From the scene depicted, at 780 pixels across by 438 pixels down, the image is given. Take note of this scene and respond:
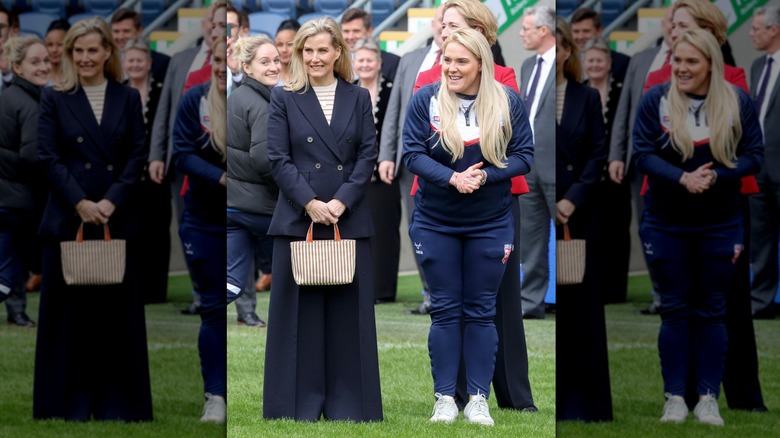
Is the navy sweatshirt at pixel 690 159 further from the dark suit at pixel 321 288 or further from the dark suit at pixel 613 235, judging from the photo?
the dark suit at pixel 321 288

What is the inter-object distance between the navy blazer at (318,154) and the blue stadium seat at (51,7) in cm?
97

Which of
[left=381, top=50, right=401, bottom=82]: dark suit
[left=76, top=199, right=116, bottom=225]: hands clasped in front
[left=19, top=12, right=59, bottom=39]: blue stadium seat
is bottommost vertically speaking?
[left=76, top=199, right=116, bottom=225]: hands clasped in front

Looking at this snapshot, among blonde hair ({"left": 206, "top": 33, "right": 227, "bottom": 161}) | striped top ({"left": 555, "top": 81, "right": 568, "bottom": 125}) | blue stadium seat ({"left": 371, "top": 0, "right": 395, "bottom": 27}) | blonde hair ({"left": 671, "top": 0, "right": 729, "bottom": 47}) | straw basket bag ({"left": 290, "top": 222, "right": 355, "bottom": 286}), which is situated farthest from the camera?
blue stadium seat ({"left": 371, "top": 0, "right": 395, "bottom": 27})

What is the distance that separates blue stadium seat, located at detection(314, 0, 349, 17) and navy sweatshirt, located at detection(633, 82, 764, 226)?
151cm

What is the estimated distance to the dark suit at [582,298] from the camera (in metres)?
6.41

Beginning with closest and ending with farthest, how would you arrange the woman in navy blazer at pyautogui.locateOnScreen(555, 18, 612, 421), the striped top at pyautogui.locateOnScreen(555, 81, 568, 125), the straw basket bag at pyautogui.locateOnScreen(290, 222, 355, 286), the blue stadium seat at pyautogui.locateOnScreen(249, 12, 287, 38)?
the woman in navy blazer at pyautogui.locateOnScreen(555, 18, 612, 421) < the striped top at pyautogui.locateOnScreen(555, 81, 568, 125) < the straw basket bag at pyautogui.locateOnScreen(290, 222, 355, 286) < the blue stadium seat at pyautogui.locateOnScreen(249, 12, 287, 38)

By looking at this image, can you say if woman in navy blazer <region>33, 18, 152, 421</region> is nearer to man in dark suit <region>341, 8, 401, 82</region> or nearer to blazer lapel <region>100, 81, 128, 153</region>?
blazer lapel <region>100, 81, 128, 153</region>

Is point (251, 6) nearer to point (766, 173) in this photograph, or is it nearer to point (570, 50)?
point (570, 50)

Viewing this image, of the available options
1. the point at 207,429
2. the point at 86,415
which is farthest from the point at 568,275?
the point at 86,415

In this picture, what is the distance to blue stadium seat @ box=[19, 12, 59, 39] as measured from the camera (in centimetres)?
647

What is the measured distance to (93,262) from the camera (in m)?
6.46

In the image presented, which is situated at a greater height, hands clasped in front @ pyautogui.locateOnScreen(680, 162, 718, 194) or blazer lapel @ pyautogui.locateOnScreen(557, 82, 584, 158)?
blazer lapel @ pyautogui.locateOnScreen(557, 82, 584, 158)

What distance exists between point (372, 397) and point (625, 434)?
110 centimetres

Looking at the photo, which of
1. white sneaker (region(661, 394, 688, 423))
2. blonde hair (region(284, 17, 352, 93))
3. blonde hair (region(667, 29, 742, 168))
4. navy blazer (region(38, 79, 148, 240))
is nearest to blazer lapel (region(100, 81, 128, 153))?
navy blazer (region(38, 79, 148, 240))
